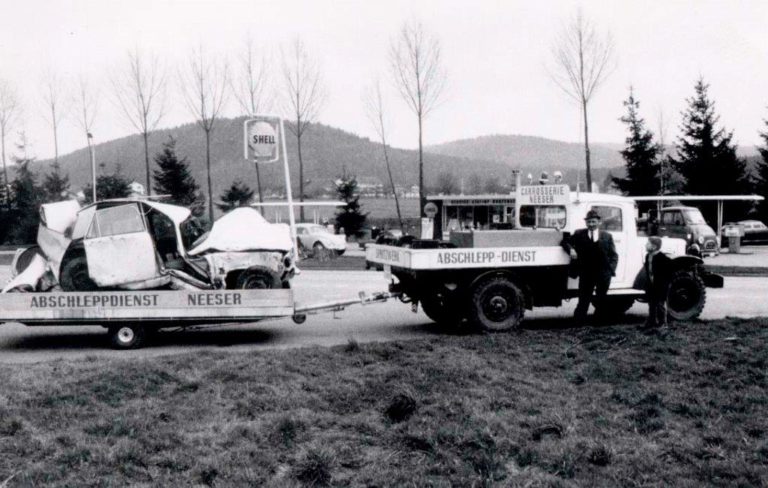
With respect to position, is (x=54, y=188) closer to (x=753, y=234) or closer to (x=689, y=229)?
(x=689, y=229)

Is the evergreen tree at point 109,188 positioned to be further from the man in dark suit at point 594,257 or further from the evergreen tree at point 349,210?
the man in dark suit at point 594,257

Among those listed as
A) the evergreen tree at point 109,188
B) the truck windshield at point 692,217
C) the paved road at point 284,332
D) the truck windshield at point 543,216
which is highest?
the evergreen tree at point 109,188

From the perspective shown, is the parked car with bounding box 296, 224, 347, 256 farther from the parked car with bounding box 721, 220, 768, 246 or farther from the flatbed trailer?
the flatbed trailer

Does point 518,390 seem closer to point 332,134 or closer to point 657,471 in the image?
point 657,471

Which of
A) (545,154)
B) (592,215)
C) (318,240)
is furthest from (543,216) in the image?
(545,154)

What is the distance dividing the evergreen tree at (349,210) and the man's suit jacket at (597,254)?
3471 centimetres

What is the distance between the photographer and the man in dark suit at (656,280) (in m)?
9.75

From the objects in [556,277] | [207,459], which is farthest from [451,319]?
[207,459]

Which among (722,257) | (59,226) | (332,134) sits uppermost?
(332,134)

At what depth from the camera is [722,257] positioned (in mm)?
28906

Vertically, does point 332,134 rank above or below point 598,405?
above

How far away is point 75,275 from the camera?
32.7 feet

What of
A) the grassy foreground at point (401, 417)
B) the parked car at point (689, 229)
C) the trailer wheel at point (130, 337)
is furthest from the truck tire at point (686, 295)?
the parked car at point (689, 229)

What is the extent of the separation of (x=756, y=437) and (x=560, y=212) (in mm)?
6005
